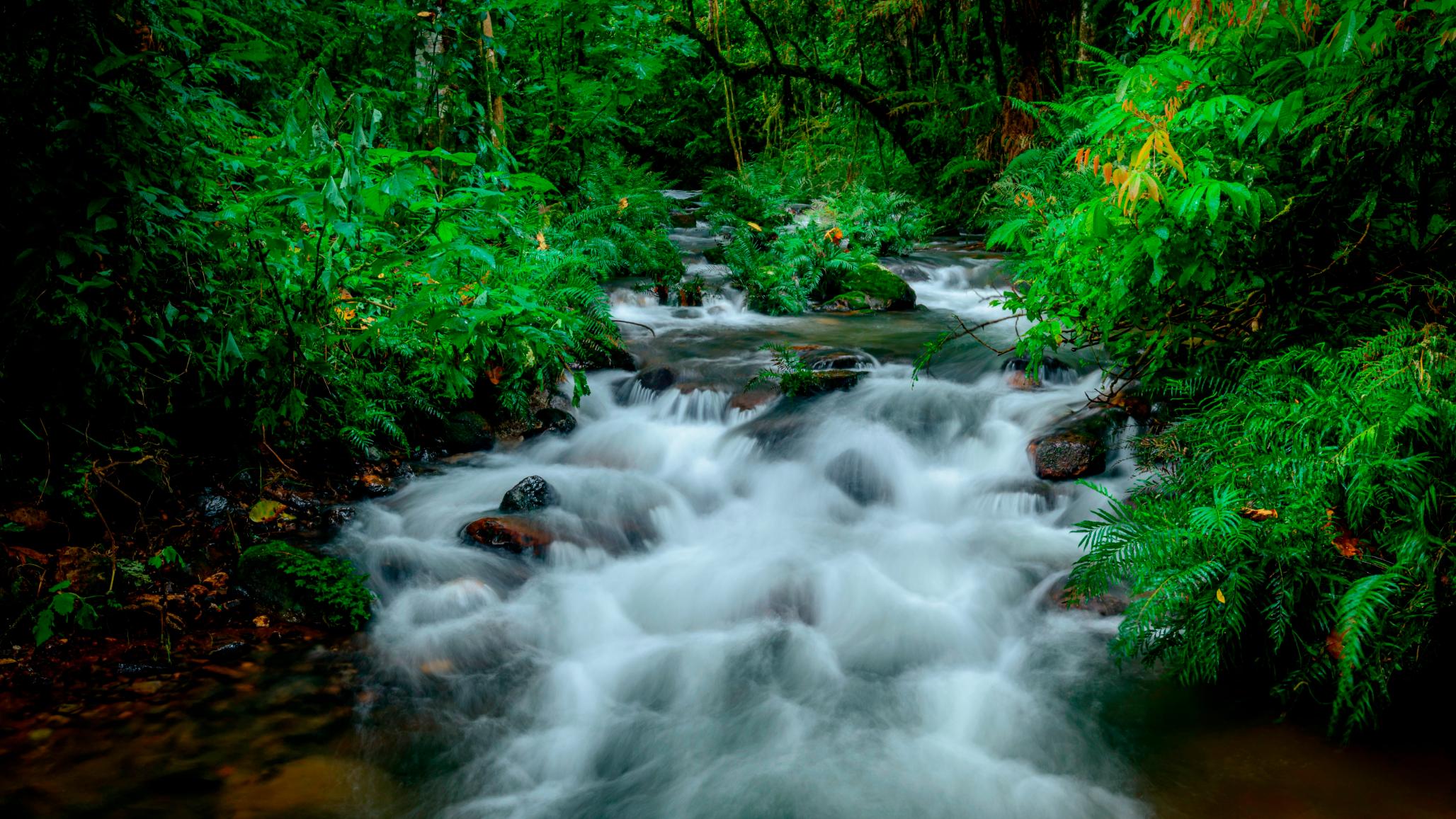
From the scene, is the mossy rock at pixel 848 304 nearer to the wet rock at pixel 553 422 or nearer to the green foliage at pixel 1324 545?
the wet rock at pixel 553 422

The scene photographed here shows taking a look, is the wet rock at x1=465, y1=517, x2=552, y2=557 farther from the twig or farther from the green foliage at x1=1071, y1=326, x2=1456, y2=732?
the twig

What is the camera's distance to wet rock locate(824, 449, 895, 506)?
5586 mm

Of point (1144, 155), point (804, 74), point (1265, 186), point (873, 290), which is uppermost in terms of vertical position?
point (804, 74)

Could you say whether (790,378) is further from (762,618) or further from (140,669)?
(140,669)

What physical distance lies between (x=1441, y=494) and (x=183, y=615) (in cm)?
514

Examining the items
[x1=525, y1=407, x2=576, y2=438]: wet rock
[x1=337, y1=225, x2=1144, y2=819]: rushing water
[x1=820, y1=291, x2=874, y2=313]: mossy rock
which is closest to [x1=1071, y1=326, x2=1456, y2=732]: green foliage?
[x1=337, y1=225, x2=1144, y2=819]: rushing water

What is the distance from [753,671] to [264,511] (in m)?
2.98

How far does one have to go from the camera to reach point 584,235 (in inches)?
384

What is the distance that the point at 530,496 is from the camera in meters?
5.12

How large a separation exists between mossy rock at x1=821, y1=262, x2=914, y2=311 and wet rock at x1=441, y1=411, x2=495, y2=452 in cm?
507

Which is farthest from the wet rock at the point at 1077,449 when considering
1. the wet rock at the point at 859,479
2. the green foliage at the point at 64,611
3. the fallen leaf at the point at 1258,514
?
the green foliage at the point at 64,611

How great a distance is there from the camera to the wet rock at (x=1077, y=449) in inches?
195

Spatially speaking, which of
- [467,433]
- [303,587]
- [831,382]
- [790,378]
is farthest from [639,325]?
[303,587]

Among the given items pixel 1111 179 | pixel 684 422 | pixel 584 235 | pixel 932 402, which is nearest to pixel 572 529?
pixel 684 422
